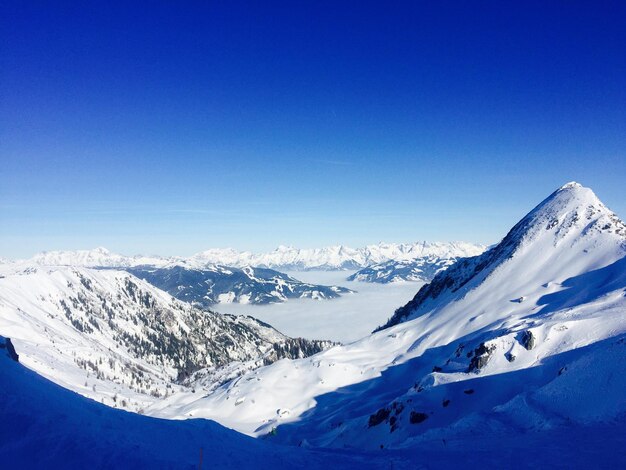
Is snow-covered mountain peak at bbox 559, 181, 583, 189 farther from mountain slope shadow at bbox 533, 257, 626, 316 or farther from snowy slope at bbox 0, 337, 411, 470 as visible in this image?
snowy slope at bbox 0, 337, 411, 470

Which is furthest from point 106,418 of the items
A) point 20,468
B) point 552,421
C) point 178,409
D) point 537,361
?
point 178,409

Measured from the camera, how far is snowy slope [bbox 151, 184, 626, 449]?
35.3 m

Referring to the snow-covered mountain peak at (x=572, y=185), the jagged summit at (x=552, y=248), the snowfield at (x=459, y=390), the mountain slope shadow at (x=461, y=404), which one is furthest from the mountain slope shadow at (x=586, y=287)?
the snow-covered mountain peak at (x=572, y=185)

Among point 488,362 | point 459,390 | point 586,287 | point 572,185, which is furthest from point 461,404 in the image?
point 572,185

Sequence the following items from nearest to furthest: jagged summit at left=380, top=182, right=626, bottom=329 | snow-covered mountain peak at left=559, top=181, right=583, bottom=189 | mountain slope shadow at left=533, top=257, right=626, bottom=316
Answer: mountain slope shadow at left=533, top=257, right=626, bottom=316
jagged summit at left=380, top=182, right=626, bottom=329
snow-covered mountain peak at left=559, top=181, right=583, bottom=189


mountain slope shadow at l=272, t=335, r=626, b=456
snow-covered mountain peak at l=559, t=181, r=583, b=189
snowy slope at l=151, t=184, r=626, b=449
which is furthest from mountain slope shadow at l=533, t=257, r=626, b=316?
snow-covered mountain peak at l=559, t=181, r=583, b=189

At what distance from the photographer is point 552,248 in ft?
405

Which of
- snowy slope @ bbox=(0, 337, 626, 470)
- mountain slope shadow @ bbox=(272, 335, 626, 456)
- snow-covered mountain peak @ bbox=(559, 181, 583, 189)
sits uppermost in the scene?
snow-covered mountain peak @ bbox=(559, 181, 583, 189)

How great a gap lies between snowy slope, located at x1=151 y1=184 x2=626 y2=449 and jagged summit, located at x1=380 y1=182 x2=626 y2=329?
1.86ft

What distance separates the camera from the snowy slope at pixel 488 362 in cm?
3534

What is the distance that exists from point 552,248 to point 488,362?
270ft

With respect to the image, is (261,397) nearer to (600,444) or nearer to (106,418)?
(106,418)

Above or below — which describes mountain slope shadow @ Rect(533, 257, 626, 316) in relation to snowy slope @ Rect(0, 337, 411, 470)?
below

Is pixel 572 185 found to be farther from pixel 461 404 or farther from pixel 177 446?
pixel 177 446
